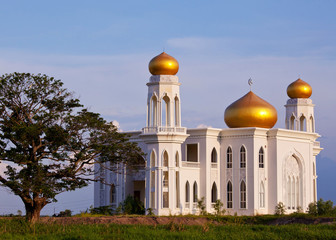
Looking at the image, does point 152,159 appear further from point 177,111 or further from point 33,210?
point 33,210

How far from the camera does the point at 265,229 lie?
29672 millimetres

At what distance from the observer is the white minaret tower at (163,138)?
41.6m

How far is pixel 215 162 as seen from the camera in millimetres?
45469

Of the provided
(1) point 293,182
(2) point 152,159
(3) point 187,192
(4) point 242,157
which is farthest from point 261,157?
(2) point 152,159

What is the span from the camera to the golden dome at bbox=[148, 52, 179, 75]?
42625mm

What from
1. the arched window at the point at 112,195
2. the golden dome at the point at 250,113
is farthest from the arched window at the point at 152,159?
the golden dome at the point at 250,113

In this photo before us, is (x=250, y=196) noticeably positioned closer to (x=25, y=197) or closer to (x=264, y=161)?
(x=264, y=161)

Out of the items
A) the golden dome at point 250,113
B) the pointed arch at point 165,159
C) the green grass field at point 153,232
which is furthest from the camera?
the golden dome at point 250,113

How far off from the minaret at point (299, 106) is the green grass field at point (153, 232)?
2367 centimetres

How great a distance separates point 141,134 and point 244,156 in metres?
7.34

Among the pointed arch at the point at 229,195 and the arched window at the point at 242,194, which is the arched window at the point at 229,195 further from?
the arched window at the point at 242,194

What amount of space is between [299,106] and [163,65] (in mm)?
15067

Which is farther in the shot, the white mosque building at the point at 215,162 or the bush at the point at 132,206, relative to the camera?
the bush at the point at 132,206

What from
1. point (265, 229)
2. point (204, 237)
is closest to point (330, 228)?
point (265, 229)
